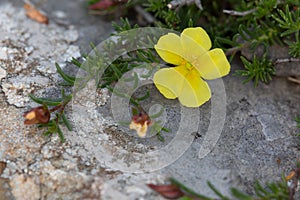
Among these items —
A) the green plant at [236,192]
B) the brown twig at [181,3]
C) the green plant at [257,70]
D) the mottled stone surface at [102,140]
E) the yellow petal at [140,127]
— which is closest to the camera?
the green plant at [236,192]

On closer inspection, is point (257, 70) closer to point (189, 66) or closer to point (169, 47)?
point (189, 66)

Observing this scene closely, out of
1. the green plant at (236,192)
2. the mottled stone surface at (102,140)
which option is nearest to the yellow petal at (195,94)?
the mottled stone surface at (102,140)

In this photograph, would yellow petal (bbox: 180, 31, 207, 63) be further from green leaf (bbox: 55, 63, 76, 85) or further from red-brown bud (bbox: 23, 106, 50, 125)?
red-brown bud (bbox: 23, 106, 50, 125)

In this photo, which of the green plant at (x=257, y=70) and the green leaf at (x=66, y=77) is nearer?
the green leaf at (x=66, y=77)

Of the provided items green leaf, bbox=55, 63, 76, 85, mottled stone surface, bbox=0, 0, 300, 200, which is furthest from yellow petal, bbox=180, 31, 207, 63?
green leaf, bbox=55, 63, 76, 85

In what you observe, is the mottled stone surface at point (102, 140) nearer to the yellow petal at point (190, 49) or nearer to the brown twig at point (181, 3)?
the yellow petal at point (190, 49)

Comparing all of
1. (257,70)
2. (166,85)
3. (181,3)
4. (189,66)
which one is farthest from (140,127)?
(181,3)

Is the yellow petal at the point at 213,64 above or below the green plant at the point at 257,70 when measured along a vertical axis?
above
